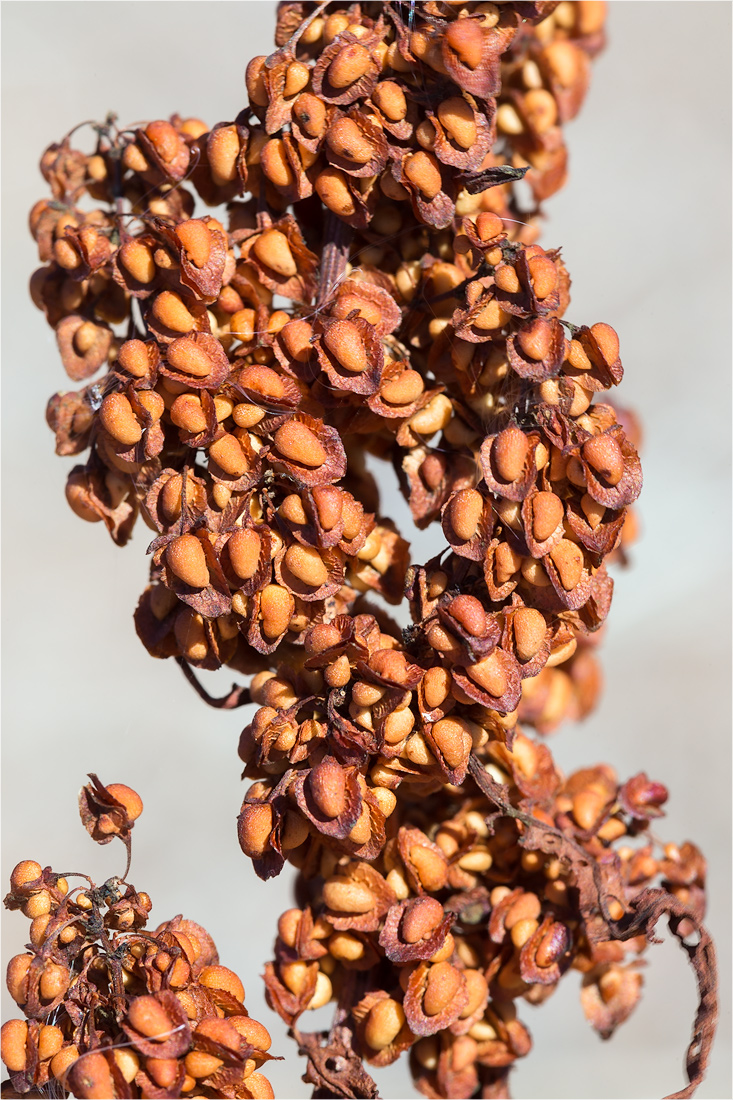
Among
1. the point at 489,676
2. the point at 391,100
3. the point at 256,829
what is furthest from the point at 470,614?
the point at 391,100

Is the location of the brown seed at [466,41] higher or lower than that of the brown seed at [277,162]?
lower

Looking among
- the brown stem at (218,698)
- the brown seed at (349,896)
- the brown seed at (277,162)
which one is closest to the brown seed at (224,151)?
the brown seed at (277,162)

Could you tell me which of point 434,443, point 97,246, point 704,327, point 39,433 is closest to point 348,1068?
point 434,443

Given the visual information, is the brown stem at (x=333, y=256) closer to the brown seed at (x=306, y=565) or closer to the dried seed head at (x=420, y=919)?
the brown seed at (x=306, y=565)

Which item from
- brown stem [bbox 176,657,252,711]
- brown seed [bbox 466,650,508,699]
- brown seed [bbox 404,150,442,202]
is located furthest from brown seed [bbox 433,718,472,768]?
brown seed [bbox 404,150,442,202]

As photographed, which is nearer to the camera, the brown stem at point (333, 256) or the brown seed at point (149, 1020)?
the brown seed at point (149, 1020)

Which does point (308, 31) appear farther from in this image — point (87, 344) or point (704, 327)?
point (704, 327)

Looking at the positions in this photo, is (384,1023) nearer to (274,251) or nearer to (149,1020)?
(149,1020)
